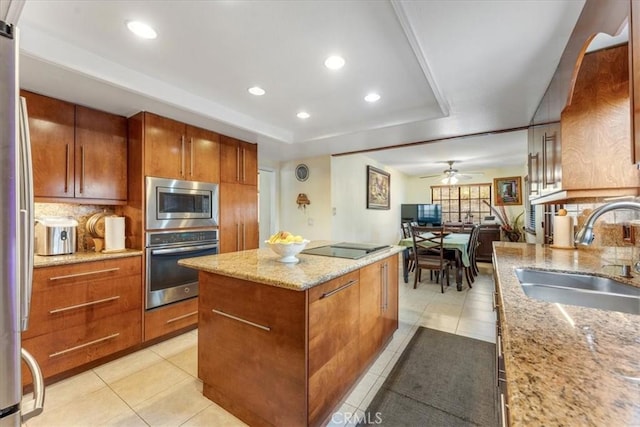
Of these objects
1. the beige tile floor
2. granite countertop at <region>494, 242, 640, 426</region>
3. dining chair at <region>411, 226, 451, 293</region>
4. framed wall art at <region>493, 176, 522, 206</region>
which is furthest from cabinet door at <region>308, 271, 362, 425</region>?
framed wall art at <region>493, 176, 522, 206</region>

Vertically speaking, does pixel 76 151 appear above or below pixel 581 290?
above

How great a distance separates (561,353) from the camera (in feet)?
2.13

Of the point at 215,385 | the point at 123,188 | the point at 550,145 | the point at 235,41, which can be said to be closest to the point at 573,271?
the point at 550,145

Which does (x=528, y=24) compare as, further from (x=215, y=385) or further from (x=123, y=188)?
(x=123, y=188)

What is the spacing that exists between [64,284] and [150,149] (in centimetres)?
125

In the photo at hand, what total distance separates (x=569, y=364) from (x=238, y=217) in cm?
313

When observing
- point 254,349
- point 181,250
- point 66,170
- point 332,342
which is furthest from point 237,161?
point 332,342

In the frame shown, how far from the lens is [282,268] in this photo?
5.18 ft

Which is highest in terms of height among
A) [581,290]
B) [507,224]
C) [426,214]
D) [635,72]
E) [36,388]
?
[635,72]

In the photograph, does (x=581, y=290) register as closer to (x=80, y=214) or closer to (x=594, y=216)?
(x=594, y=216)

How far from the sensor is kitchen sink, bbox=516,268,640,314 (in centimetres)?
121

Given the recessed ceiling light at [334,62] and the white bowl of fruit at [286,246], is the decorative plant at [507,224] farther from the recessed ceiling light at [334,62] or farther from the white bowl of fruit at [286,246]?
the white bowl of fruit at [286,246]

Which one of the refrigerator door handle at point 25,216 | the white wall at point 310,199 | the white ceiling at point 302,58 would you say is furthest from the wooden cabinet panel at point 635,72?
the white wall at point 310,199

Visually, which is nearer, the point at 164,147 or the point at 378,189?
the point at 164,147
